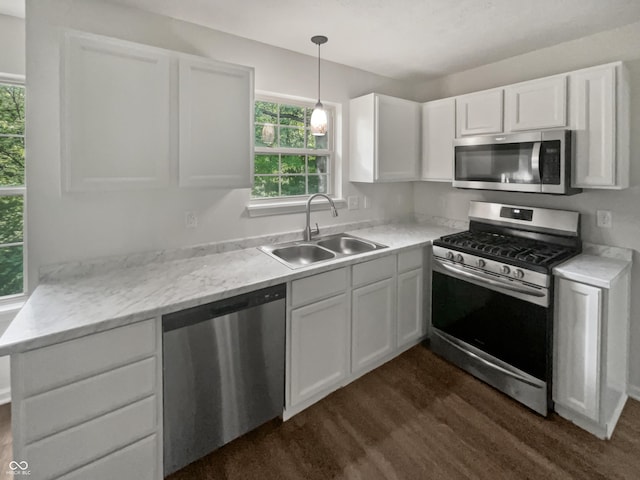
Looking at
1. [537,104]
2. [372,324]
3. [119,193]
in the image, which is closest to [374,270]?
[372,324]

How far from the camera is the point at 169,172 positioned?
1.86 meters

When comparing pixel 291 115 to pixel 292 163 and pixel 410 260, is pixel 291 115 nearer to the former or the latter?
pixel 292 163

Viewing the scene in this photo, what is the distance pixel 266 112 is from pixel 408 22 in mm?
1147

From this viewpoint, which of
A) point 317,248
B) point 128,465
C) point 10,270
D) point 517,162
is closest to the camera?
point 128,465

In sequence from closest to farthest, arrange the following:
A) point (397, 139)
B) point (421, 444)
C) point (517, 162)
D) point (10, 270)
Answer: point (421, 444), point (10, 270), point (517, 162), point (397, 139)

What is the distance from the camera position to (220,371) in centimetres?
171

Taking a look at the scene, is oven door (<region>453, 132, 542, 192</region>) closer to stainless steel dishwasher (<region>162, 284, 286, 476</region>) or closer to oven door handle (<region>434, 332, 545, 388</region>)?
oven door handle (<region>434, 332, 545, 388</region>)

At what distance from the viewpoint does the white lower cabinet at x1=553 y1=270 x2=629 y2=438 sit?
1877mm

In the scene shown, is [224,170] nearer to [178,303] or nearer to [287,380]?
[178,303]

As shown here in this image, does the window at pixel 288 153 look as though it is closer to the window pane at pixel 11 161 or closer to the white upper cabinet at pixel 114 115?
the white upper cabinet at pixel 114 115

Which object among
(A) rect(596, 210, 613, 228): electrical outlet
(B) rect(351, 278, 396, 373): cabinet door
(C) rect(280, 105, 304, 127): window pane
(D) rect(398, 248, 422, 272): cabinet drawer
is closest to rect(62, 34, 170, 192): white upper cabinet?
(C) rect(280, 105, 304, 127): window pane

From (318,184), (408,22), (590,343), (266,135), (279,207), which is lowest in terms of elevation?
(590,343)

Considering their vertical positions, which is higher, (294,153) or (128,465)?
(294,153)

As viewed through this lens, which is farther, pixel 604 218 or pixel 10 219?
pixel 604 218
